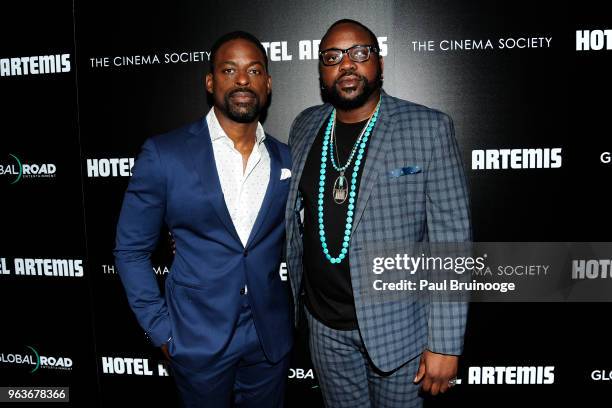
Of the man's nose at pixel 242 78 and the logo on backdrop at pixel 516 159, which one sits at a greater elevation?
the man's nose at pixel 242 78

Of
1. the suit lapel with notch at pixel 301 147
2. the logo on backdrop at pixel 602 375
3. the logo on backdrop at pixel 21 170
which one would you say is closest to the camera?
the suit lapel with notch at pixel 301 147

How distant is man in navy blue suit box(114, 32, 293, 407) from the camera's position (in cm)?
155

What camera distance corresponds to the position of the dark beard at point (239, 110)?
1599 mm

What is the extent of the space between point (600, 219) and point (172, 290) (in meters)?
2.37

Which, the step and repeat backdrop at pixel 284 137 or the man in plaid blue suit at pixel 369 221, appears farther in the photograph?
the step and repeat backdrop at pixel 284 137

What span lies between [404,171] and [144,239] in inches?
42.5

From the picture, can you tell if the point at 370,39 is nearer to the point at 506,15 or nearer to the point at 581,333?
the point at 506,15

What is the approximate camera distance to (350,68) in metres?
1.58

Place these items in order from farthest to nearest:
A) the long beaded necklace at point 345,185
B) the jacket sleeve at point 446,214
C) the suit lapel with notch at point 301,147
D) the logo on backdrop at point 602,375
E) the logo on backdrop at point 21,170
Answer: the logo on backdrop at point 21,170
the logo on backdrop at point 602,375
the suit lapel with notch at point 301,147
the long beaded necklace at point 345,185
the jacket sleeve at point 446,214

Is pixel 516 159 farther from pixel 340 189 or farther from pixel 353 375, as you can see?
pixel 353 375

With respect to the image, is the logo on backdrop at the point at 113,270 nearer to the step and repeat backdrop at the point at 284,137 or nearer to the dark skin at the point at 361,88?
the step and repeat backdrop at the point at 284,137

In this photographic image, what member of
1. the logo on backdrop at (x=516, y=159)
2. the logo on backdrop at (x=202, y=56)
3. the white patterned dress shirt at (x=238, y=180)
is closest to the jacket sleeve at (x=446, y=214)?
the white patterned dress shirt at (x=238, y=180)

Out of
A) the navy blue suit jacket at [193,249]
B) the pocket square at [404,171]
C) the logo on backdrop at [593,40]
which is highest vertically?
the logo on backdrop at [593,40]

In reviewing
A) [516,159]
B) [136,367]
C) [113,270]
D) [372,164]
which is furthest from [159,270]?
[516,159]
